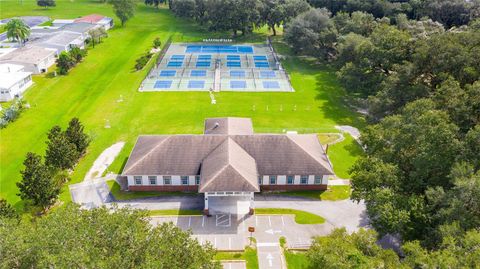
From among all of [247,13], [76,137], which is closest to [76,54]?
[76,137]

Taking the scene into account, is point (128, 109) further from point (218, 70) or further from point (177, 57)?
point (177, 57)

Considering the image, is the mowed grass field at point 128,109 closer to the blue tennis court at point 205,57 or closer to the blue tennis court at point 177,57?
the blue tennis court at point 177,57

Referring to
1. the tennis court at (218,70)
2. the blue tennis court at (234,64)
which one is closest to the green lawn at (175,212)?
the tennis court at (218,70)

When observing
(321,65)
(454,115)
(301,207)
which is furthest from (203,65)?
(454,115)

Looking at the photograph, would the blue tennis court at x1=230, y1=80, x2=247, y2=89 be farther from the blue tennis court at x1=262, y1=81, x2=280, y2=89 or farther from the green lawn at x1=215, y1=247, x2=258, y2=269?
the green lawn at x1=215, y1=247, x2=258, y2=269

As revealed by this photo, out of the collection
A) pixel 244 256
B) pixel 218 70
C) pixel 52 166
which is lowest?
pixel 244 256

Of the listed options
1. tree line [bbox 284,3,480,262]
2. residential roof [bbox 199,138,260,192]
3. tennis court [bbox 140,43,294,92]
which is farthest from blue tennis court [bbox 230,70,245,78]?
residential roof [bbox 199,138,260,192]
